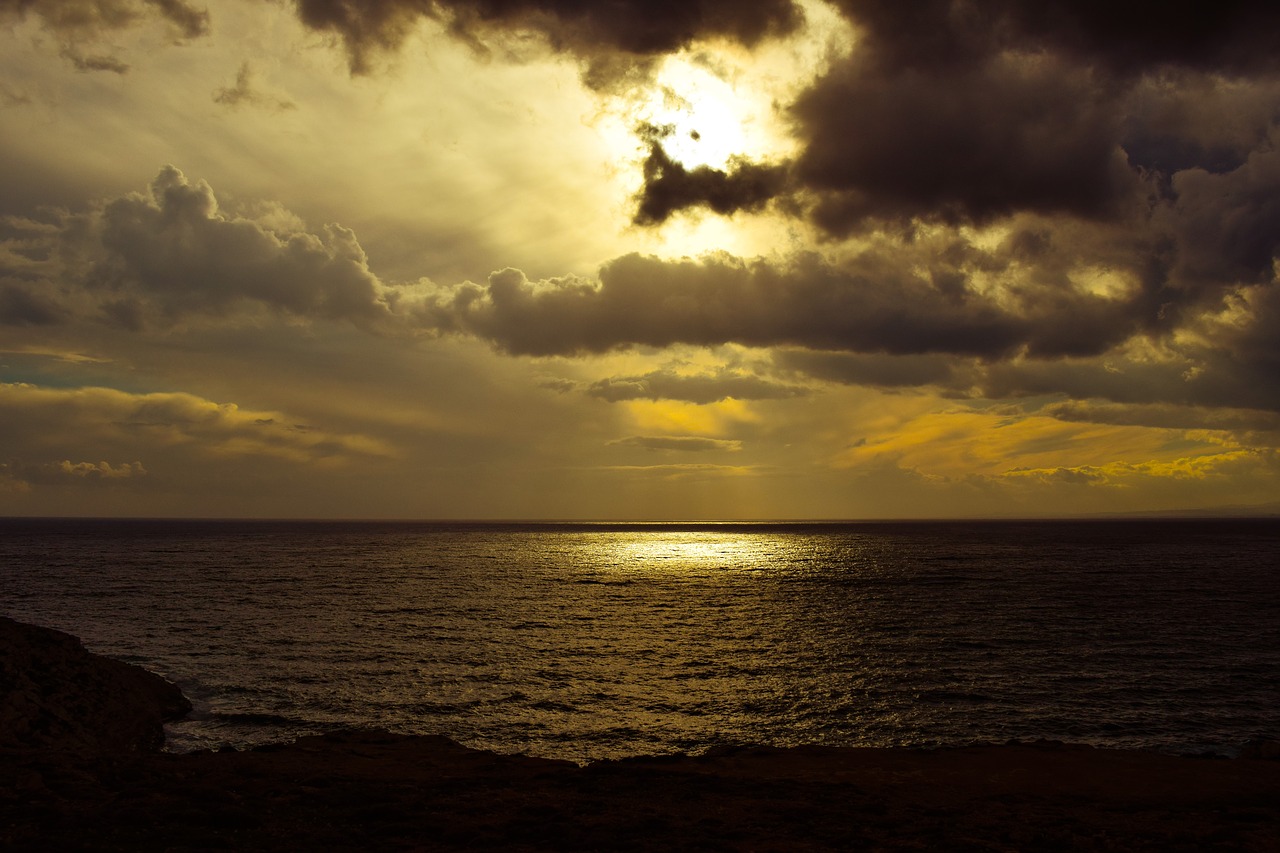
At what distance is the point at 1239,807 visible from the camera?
64.0 ft

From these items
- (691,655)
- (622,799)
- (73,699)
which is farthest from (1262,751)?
(73,699)

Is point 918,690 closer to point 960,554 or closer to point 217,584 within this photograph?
point 217,584

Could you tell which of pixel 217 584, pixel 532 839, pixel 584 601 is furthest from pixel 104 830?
pixel 217 584

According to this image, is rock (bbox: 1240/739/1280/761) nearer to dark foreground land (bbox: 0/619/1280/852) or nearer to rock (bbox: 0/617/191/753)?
dark foreground land (bbox: 0/619/1280/852)

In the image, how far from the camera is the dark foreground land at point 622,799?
1675cm

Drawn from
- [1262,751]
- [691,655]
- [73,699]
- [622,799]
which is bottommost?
[691,655]

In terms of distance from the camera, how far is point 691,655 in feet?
154

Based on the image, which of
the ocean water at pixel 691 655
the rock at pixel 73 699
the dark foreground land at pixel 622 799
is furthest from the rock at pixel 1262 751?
the rock at pixel 73 699

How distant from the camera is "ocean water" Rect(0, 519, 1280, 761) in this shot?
1242 inches

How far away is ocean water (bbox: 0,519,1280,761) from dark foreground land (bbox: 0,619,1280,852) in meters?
5.80

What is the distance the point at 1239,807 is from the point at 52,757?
3277cm

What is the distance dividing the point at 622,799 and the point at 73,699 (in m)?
24.6

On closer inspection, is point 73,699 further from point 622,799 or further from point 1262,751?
point 1262,751

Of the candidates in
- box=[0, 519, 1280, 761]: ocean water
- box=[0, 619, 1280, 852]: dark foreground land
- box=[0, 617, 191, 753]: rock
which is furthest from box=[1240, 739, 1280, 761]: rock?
box=[0, 617, 191, 753]: rock
